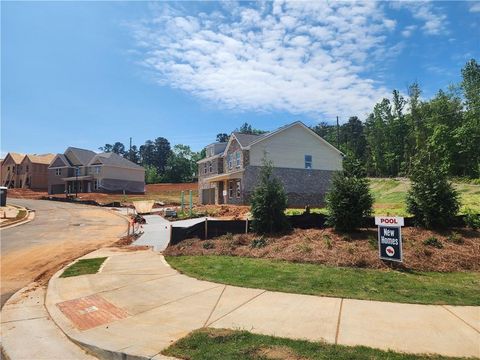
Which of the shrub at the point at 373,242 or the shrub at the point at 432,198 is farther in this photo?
the shrub at the point at 432,198

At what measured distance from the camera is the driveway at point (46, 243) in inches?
448

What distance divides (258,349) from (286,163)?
110ft

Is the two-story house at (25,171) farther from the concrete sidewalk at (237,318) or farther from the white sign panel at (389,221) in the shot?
the white sign panel at (389,221)

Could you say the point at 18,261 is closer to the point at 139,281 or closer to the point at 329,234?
the point at 139,281

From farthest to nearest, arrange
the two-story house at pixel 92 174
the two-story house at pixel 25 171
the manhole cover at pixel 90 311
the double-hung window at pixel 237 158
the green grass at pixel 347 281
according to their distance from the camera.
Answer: the two-story house at pixel 25 171 → the two-story house at pixel 92 174 → the double-hung window at pixel 237 158 → the green grass at pixel 347 281 → the manhole cover at pixel 90 311

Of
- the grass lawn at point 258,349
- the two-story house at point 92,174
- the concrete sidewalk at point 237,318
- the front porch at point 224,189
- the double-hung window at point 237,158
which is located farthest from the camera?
the two-story house at point 92,174

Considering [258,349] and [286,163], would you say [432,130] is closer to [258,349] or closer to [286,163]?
[286,163]

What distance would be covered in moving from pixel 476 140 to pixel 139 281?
5149 centimetres

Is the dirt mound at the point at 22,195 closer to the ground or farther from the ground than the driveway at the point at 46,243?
farther from the ground

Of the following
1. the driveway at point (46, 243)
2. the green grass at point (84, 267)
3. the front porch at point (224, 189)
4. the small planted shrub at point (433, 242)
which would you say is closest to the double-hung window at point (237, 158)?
the front porch at point (224, 189)

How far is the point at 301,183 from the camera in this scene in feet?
125

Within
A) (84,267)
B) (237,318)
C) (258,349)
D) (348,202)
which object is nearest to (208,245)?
(84,267)

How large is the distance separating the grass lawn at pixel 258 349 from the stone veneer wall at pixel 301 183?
3064 centimetres

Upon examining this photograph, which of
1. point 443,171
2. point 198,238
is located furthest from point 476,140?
point 198,238
